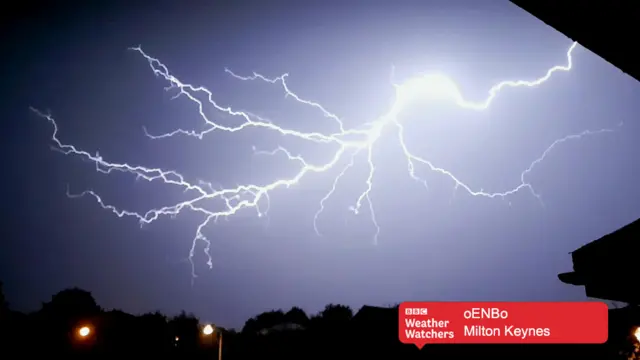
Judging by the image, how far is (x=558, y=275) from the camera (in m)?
2.35

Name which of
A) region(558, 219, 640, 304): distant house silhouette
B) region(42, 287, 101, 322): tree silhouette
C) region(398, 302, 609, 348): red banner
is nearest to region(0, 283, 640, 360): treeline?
region(398, 302, 609, 348): red banner

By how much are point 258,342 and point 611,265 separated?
70.0ft

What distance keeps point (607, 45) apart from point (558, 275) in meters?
1.88

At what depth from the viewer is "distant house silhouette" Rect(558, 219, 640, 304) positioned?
1900 mm

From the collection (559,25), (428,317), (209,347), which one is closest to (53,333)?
(209,347)

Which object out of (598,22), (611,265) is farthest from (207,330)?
(598,22)

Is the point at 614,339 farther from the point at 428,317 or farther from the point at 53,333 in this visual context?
the point at 53,333

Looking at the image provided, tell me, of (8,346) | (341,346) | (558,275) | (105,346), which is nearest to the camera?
(558,275)

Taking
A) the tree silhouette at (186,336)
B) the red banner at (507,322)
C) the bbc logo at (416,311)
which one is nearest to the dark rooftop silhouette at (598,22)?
the red banner at (507,322)

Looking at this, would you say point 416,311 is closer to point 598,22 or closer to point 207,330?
point 598,22

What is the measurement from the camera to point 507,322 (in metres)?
6.63

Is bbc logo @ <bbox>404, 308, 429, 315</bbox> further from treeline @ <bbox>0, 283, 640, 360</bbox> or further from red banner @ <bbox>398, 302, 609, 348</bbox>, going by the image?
treeline @ <bbox>0, 283, 640, 360</bbox>

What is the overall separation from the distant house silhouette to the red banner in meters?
4.79

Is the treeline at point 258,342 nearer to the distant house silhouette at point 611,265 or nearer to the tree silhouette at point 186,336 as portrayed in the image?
the tree silhouette at point 186,336
